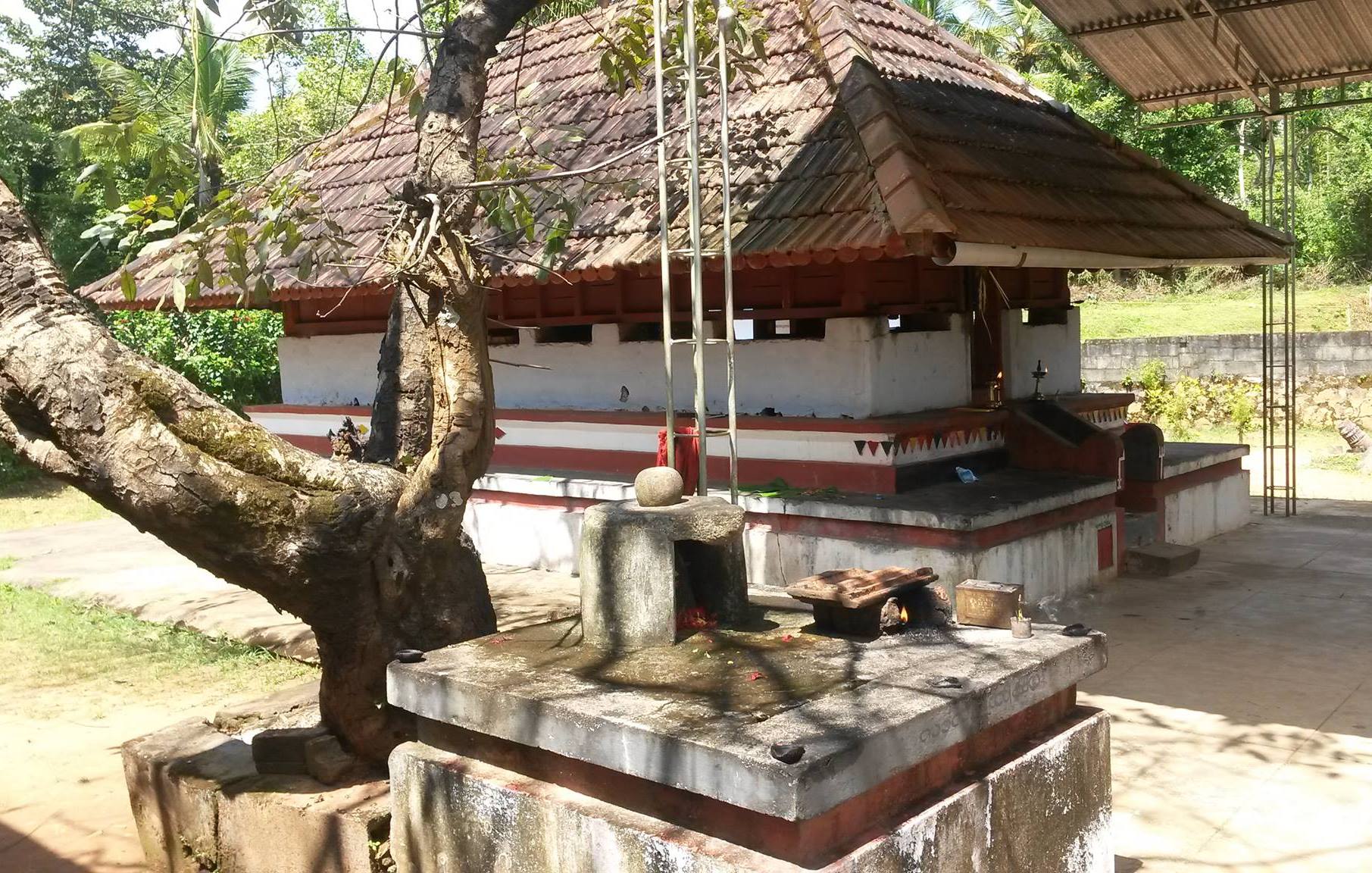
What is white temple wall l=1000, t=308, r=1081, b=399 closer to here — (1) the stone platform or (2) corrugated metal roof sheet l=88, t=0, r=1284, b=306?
(2) corrugated metal roof sheet l=88, t=0, r=1284, b=306

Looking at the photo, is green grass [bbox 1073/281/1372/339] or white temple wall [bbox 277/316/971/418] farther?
green grass [bbox 1073/281/1372/339]

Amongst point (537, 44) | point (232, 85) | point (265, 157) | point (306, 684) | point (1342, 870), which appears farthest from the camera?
point (232, 85)

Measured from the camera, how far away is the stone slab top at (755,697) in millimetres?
3584

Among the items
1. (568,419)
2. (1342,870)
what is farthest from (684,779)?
(568,419)

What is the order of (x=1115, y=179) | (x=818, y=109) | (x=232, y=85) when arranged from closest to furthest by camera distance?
(x=818, y=109) → (x=1115, y=179) → (x=232, y=85)

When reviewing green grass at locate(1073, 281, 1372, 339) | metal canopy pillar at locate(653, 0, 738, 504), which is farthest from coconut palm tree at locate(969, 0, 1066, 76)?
metal canopy pillar at locate(653, 0, 738, 504)

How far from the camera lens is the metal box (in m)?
4.95

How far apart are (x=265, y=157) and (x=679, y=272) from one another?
48.2ft

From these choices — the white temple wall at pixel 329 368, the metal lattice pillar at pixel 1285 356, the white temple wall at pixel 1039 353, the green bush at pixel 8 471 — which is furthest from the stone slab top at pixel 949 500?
the green bush at pixel 8 471

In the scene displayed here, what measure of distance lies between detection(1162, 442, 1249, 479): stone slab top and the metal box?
19.6 feet

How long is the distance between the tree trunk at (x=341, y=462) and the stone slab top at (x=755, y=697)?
15.5 inches

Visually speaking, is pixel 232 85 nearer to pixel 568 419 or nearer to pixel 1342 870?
pixel 568 419

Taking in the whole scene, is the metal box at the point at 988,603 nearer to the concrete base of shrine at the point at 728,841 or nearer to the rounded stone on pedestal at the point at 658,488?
the concrete base of shrine at the point at 728,841

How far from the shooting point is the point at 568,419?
10438 mm
